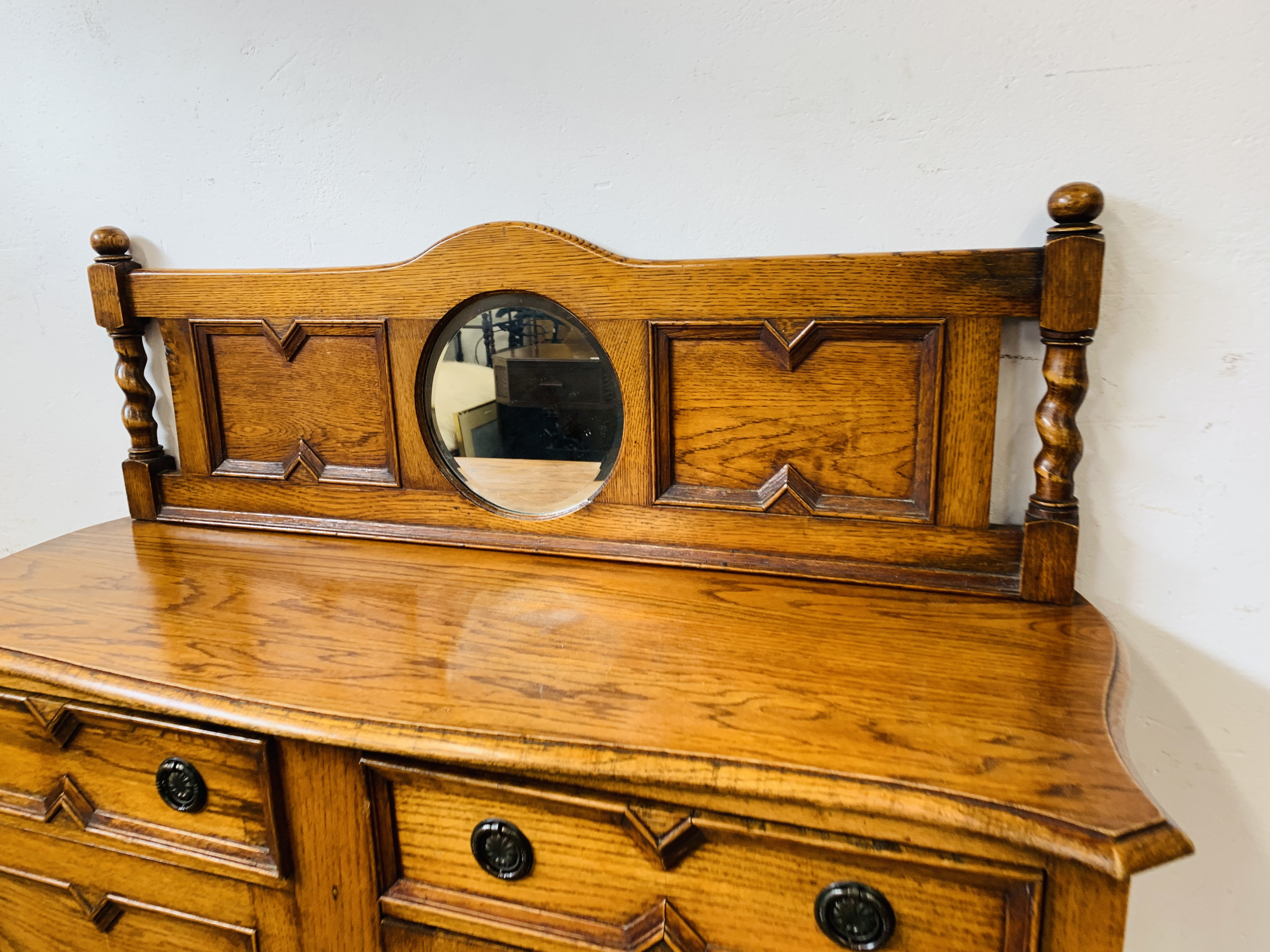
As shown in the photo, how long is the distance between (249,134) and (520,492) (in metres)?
0.71

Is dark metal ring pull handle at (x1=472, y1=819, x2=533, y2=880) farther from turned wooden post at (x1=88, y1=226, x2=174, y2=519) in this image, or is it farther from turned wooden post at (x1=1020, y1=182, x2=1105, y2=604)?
turned wooden post at (x1=88, y1=226, x2=174, y2=519)

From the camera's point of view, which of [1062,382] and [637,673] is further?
[1062,382]

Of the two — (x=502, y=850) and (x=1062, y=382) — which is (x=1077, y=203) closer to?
(x=1062, y=382)

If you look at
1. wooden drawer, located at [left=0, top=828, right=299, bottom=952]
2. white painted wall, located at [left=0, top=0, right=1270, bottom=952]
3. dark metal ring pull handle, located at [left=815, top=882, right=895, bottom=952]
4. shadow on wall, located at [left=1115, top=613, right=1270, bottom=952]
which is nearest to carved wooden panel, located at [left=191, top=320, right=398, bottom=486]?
white painted wall, located at [left=0, top=0, right=1270, bottom=952]

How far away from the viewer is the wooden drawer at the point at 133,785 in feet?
2.97

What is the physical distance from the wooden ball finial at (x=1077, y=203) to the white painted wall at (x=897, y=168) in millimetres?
64

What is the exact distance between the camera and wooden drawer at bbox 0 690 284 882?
0.90 metres

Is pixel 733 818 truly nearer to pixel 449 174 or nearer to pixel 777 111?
pixel 777 111

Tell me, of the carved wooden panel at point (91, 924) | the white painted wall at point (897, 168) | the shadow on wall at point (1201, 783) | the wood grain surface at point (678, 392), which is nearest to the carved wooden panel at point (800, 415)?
the wood grain surface at point (678, 392)

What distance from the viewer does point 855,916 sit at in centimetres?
72

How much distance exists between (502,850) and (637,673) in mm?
218

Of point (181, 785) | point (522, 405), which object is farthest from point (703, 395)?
point (181, 785)

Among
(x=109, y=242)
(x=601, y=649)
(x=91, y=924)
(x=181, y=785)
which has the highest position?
(x=109, y=242)

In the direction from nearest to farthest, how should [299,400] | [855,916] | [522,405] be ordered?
[855,916], [522,405], [299,400]
